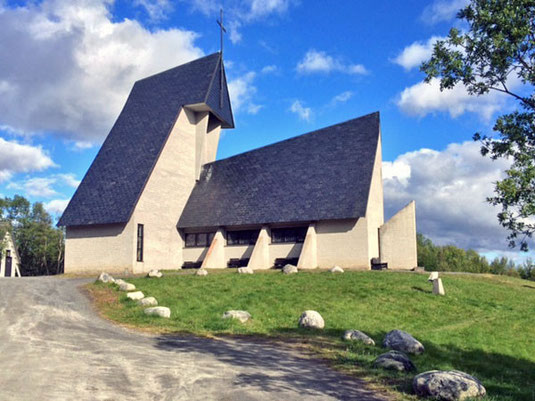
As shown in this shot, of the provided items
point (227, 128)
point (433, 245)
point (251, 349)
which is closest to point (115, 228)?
point (227, 128)

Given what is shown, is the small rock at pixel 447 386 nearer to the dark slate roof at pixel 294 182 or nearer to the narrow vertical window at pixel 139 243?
the dark slate roof at pixel 294 182

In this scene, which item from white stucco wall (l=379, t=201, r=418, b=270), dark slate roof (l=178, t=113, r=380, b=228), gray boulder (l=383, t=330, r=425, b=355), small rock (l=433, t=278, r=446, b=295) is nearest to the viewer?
gray boulder (l=383, t=330, r=425, b=355)

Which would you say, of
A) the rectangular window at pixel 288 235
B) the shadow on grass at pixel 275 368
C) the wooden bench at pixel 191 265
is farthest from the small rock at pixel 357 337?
the wooden bench at pixel 191 265

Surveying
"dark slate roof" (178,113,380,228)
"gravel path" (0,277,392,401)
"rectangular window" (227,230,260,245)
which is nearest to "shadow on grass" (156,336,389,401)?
"gravel path" (0,277,392,401)

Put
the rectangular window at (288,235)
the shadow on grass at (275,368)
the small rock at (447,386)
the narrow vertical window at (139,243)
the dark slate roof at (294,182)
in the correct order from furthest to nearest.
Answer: the rectangular window at (288,235)
the narrow vertical window at (139,243)
the dark slate roof at (294,182)
the shadow on grass at (275,368)
the small rock at (447,386)

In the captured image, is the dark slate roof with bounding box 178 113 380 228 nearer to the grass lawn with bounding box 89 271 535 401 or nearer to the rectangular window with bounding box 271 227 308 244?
the rectangular window with bounding box 271 227 308 244

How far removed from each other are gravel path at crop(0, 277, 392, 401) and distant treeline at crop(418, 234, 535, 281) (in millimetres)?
63742

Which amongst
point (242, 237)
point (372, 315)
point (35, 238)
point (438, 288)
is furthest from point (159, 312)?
point (35, 238)

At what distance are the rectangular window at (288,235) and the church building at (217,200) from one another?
3.1 inches

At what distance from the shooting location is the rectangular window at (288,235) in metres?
34.2

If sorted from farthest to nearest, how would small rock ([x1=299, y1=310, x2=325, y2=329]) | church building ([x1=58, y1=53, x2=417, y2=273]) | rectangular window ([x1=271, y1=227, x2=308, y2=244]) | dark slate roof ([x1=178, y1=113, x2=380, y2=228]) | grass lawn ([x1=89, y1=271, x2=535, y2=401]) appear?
rectangular window ([x1=271, y1=227, x2=308, y2=244]) < dark slate roof ([x1=178, y1=113, x2=380, y2=228]) < church building ([x1=58, y1=53, x2=417, y2=273]) < small rock ([x1=299, y1=310, x2=325, y2=329]) < grass lawn ([x1=89, y1=271, x2=535, y2=401])

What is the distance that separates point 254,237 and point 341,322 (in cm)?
1928

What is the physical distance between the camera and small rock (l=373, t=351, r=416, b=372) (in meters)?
10.2

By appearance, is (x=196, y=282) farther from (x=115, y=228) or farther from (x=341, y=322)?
(x=115, y=228)
